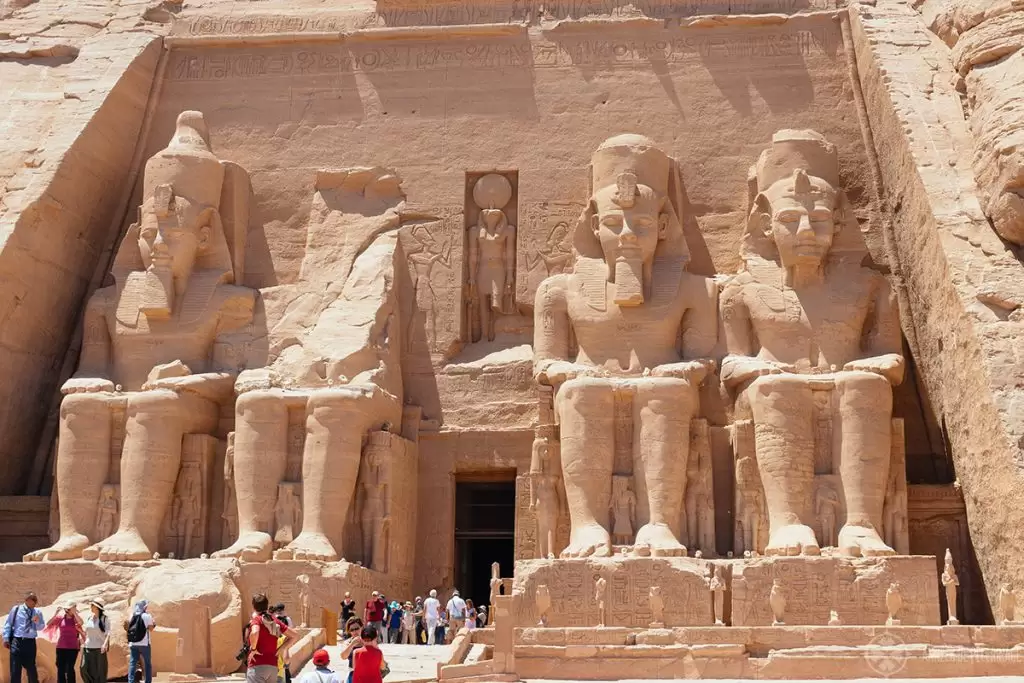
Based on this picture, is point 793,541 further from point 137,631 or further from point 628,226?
point 137,631

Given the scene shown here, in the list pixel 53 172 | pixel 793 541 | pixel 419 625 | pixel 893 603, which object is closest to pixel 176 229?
pixel 53 172

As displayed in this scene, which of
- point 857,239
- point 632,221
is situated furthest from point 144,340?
point 857,239

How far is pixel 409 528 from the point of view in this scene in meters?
13.9

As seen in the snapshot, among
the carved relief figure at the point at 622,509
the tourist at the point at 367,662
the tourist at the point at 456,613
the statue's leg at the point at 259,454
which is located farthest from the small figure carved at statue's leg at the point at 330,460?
the tourist at the point at 367,662

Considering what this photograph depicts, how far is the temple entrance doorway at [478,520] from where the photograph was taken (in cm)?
1449

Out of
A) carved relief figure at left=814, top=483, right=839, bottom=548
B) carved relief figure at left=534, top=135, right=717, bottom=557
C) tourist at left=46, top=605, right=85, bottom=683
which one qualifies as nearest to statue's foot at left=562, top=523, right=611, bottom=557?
carved relief figure at left=534, top=135, right=717, bottom=557

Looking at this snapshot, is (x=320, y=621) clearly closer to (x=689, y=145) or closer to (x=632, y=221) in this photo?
(x=632, y=221)

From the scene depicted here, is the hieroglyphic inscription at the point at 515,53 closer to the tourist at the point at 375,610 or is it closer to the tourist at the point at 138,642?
the tourist at the point at 375,610

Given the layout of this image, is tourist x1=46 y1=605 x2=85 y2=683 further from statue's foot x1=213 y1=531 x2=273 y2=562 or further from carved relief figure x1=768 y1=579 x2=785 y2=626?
carved relief figure x1=768 y1=579 x2=785 y2=626

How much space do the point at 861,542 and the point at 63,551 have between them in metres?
6.16

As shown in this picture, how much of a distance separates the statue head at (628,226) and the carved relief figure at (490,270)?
918 millimetres

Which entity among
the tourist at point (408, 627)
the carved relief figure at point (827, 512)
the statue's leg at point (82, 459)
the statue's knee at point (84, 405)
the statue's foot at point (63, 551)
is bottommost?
the tourist at point (408, 627)

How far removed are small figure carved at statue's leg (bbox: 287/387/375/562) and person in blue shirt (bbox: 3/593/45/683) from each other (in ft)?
11.3

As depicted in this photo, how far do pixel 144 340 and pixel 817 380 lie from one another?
5.58 m
